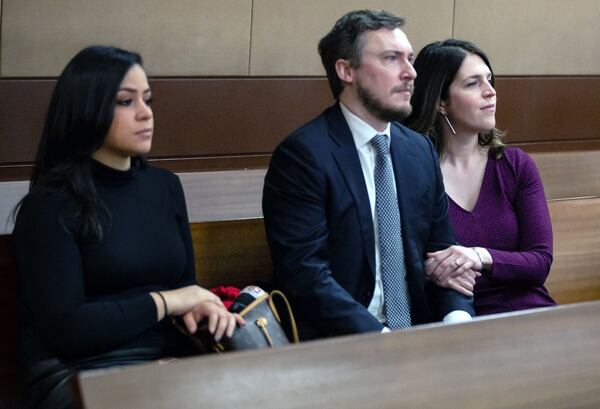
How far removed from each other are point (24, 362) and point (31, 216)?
0.36 meters

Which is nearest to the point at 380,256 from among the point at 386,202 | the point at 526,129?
the point at 386,202

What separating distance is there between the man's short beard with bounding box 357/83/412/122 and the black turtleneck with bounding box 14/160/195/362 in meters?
0.66

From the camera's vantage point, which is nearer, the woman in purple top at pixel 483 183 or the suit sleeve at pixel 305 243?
the suit sleeve at pixel 305 243

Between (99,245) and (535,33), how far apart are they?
12.9 feet

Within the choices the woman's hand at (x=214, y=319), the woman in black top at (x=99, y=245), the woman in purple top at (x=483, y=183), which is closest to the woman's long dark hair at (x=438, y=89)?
the woman in purple top at (x=483, y=183)

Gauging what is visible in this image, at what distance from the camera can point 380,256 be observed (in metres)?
2.96

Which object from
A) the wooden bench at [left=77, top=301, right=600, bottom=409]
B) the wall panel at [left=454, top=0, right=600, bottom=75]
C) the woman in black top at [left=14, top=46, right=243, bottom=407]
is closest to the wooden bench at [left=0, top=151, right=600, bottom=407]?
the woman in black top at [left=14, top=46, right=243, bottom=407]

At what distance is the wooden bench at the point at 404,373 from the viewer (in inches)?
73.3

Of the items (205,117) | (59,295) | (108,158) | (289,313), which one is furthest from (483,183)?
(205,117)

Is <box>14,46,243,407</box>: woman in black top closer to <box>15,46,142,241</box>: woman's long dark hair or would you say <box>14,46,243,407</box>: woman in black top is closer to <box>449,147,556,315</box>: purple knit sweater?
<box>15,46,142,241</box>: woman's long dark hair

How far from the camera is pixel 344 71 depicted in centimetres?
306

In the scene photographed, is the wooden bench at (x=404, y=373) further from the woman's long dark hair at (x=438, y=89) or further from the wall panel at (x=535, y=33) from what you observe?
the wall panel at (x=535, y=33)

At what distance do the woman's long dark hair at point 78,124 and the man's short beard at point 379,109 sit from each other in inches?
29.6

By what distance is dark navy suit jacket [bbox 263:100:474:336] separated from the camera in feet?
9.29
